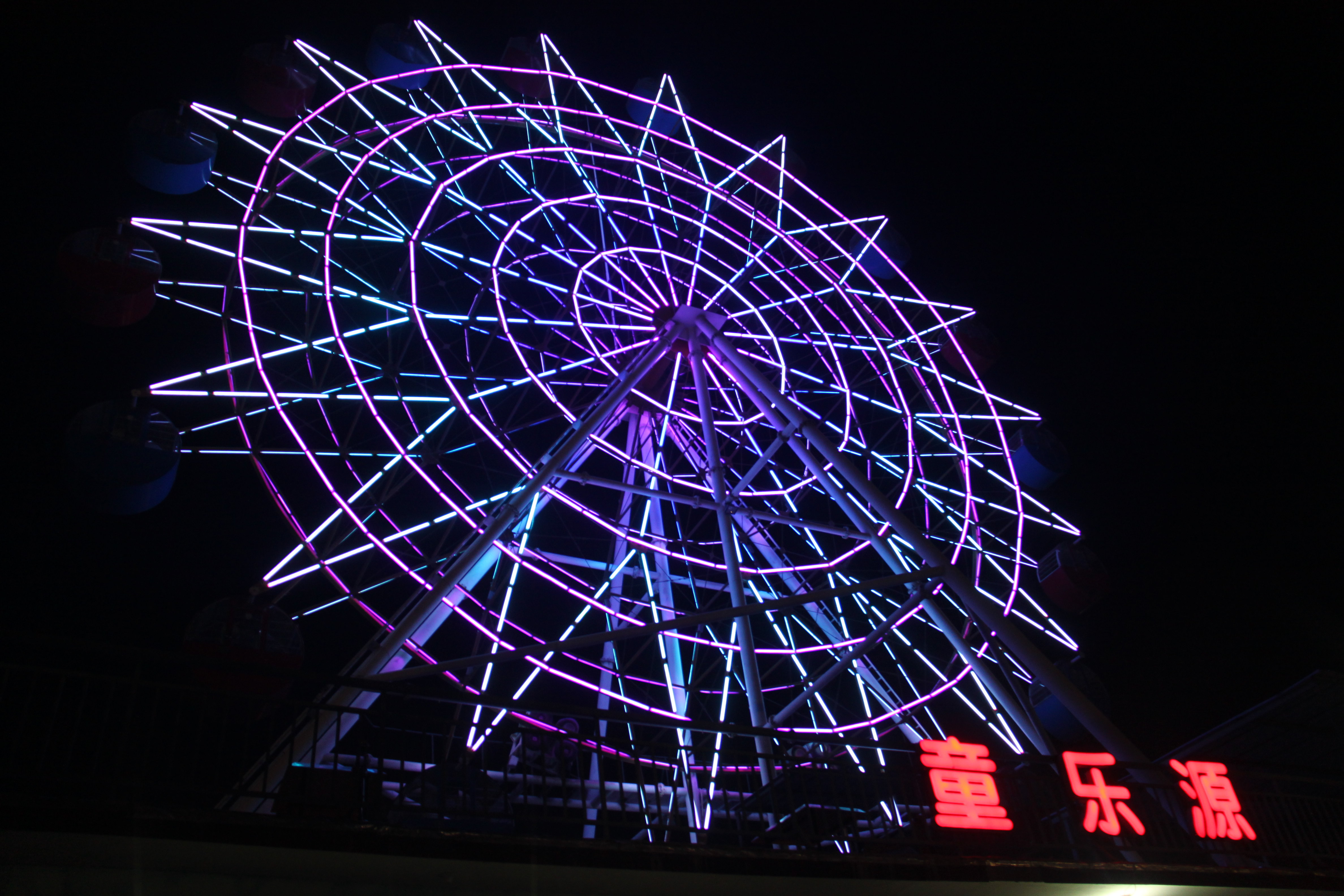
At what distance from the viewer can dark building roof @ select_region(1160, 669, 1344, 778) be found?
42.8 ft

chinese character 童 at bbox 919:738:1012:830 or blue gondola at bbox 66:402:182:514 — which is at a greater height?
blue gondola at bbox 66:402:182:514

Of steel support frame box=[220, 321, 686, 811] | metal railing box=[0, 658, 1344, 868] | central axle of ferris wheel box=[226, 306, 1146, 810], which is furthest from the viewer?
central axle of ferris wheel box=[226, 306, 1146, 810]

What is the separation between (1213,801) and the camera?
9961 mm

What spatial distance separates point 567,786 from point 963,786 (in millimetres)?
3775

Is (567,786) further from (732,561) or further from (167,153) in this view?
(167,153)

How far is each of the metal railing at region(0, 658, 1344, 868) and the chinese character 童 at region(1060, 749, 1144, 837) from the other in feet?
0.26

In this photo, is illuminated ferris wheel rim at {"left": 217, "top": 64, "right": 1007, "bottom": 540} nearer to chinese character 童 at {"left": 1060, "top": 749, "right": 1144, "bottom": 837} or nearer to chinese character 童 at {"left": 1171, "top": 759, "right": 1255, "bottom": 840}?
chinese character 童 at {"left": 1171, "top": 759, "right": 1255, "bottom": 840}

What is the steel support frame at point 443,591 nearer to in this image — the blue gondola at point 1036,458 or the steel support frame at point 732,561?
the steel support frame at point 732,561

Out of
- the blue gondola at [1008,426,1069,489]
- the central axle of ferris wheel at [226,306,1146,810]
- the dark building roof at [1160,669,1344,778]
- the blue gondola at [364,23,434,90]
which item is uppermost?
the blue gondola at [364,23,434,90]

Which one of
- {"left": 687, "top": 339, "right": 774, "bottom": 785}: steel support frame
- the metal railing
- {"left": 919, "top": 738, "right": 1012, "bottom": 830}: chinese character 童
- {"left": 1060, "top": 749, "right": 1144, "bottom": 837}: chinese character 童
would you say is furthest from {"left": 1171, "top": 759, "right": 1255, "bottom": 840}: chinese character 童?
{"left": 687, "top": 339, "right": 774, "bottom": 785}: steel support frame

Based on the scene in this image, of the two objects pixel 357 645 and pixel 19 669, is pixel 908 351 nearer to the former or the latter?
pixel 19 669

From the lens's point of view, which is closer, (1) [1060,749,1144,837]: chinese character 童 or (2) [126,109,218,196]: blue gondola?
(1) [1060,749,1144,837]: chinese character 童

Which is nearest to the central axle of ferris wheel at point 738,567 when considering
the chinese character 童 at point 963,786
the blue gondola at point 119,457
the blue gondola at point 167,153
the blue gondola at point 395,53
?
the chinese character 童 at point 963,786

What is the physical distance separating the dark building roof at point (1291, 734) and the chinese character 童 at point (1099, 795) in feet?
12.4
